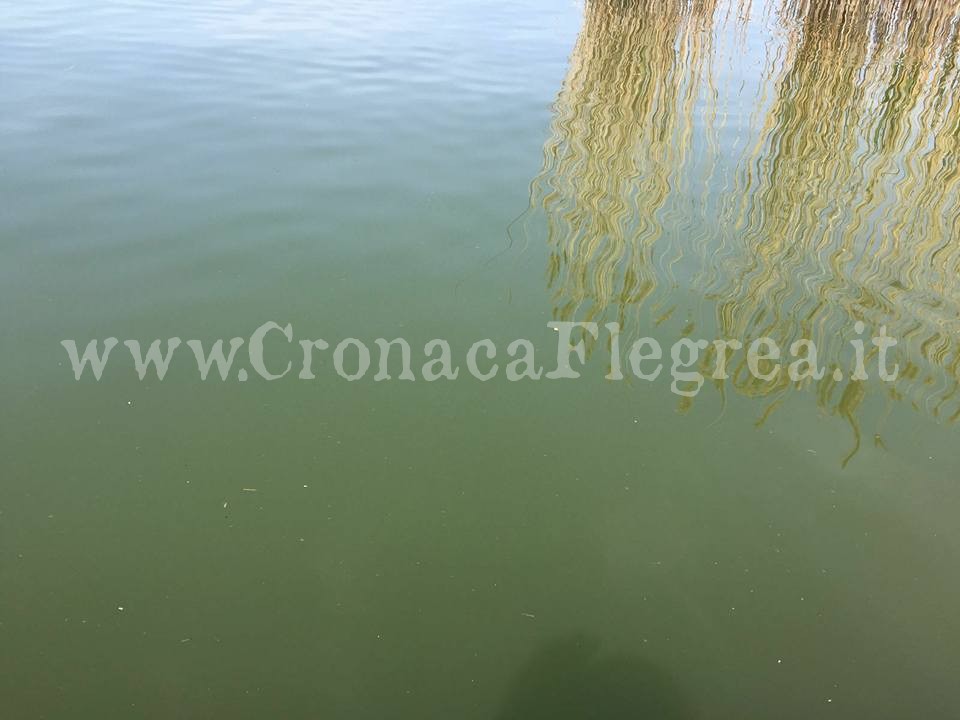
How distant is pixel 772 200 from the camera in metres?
3.02

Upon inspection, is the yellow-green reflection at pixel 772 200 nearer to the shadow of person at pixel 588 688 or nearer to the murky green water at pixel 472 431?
the murky green water at pixel 472 431

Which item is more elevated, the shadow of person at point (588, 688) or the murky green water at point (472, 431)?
the murky green water at point (472, 431)

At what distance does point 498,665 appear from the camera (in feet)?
4.68

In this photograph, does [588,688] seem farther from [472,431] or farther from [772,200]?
[772,200]

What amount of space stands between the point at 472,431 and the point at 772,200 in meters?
1.90

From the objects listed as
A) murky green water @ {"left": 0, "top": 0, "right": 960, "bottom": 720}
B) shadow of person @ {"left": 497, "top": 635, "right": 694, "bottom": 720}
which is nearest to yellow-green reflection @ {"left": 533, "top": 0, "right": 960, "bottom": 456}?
murky green water @ {"left": 0, "top": 0, "right": 960, "bottom": 720}

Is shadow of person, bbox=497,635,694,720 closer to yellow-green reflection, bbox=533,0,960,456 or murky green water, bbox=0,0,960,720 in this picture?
murky green water, bbox=0,0,960,720

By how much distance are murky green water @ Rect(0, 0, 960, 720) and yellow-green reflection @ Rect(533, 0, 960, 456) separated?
0.06 ft

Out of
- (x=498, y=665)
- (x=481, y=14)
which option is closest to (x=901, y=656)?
(x=498, y=665)

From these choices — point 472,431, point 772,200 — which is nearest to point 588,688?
point 472,431

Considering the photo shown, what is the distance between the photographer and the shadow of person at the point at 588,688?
53.8 inches

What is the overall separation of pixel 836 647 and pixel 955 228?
2.09 metres

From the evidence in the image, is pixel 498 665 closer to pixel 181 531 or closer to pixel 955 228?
pixel 181 531

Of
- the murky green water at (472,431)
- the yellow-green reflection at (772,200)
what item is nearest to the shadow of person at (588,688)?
the murky green water at (472,431)
